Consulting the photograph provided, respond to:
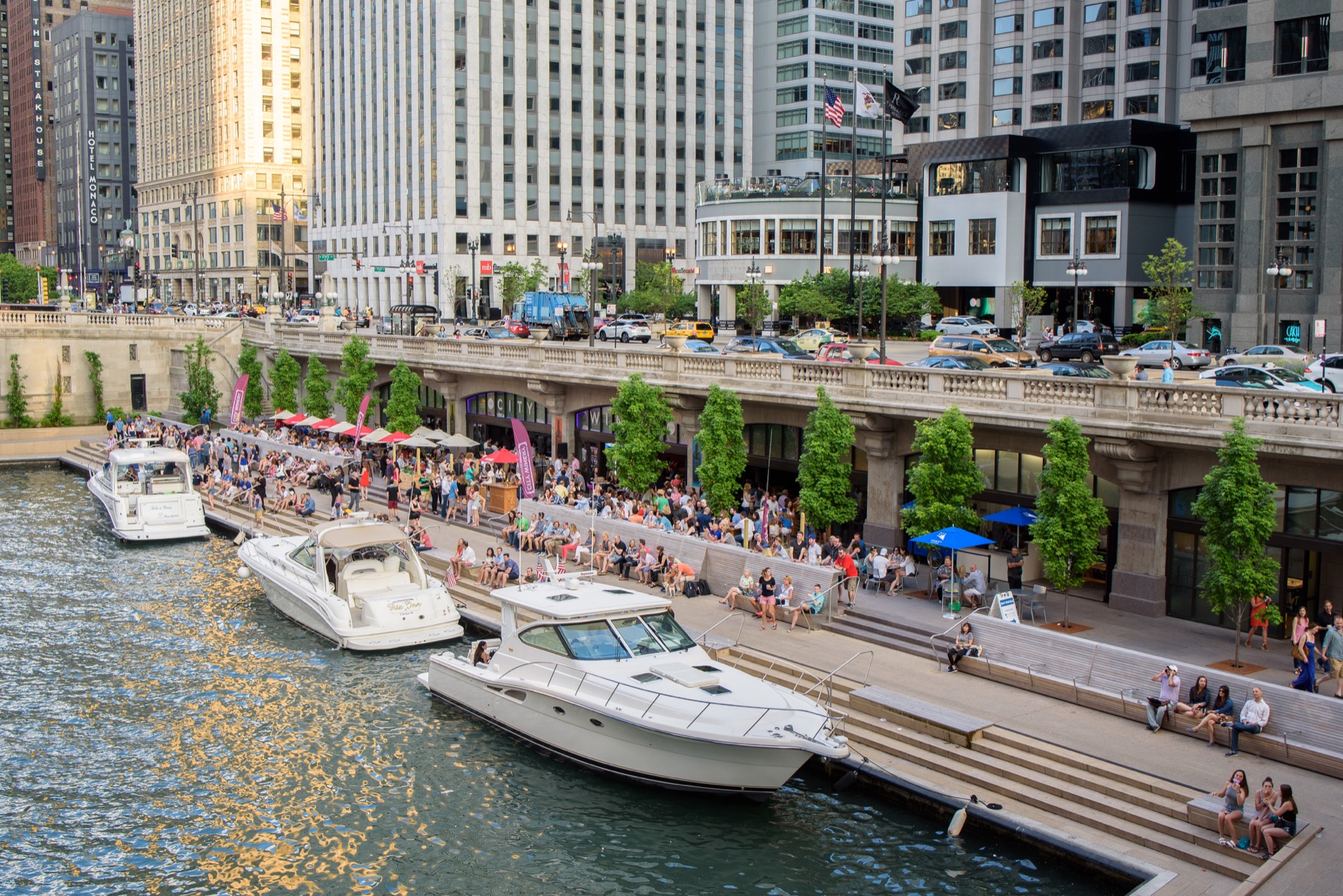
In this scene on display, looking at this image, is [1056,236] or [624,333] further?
[1056,236]

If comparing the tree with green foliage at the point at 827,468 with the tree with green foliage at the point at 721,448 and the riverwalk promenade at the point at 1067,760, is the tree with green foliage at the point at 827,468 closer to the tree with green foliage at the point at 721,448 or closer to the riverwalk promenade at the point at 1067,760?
the tree with green foliage at the point at 721,448

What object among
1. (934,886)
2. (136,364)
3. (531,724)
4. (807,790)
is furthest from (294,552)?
(136,364)

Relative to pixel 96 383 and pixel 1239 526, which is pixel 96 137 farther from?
pixel 1239 526

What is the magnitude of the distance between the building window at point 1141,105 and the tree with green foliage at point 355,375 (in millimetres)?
70178

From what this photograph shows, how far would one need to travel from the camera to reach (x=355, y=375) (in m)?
57.2

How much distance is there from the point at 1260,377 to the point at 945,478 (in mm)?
11724

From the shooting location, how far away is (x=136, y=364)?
7288cm

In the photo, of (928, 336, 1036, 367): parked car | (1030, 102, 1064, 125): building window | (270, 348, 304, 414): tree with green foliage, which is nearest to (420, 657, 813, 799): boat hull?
(928, 336, 1036, 367): parked car

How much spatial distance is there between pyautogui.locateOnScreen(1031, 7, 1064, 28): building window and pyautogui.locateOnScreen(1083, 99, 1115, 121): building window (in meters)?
7.10

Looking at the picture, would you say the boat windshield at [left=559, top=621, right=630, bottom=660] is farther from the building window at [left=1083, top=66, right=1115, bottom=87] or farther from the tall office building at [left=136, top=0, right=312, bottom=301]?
the tall office building at [left=136, top=0, right=312, bottom=301]

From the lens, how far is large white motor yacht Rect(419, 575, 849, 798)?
2050 cm

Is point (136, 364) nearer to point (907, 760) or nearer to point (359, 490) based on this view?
point (359, 490)

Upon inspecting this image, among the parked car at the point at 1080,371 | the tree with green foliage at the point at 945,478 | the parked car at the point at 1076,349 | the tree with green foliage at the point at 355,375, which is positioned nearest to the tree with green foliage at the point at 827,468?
the tree with green foliage at the point at 945,478

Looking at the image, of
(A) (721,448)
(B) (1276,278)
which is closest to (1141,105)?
(B) (1276,278)
